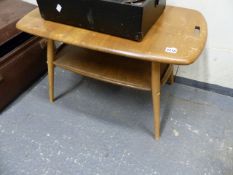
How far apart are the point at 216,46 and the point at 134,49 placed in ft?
2.08

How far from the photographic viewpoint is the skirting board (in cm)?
147

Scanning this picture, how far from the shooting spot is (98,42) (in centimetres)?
95

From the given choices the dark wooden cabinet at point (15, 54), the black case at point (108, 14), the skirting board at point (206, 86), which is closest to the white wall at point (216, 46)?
the skirting board at point (206, 86)

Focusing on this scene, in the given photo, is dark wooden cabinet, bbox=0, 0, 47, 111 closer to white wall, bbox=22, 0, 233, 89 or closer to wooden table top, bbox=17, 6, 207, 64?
wooden table top, bbox=17, 6, 207, 64

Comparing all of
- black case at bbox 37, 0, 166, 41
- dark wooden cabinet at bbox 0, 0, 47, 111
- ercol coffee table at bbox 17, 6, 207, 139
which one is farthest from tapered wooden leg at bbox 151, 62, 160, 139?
dark wooden cabinet at bbox 0, 0, 47, 111

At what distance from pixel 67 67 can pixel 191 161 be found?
0.75 metres

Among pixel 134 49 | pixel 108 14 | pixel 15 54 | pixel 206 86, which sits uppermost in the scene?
pixel 108 14

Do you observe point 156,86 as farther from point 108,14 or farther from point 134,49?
point 108,14

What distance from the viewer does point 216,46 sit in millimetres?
1319

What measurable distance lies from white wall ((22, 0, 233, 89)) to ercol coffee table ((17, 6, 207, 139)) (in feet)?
0.48

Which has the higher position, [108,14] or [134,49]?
[108,14]

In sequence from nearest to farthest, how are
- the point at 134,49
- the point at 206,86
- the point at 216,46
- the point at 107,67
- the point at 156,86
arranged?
the point at 134,49
the point at 156,86
the point at 107,67
the point at 216,46
the point at 206,86

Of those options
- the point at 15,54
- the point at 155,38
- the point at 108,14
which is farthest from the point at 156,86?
the point at 15,54

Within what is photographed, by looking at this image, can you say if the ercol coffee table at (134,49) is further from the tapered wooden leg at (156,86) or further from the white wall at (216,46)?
the white wall at (216,46)
